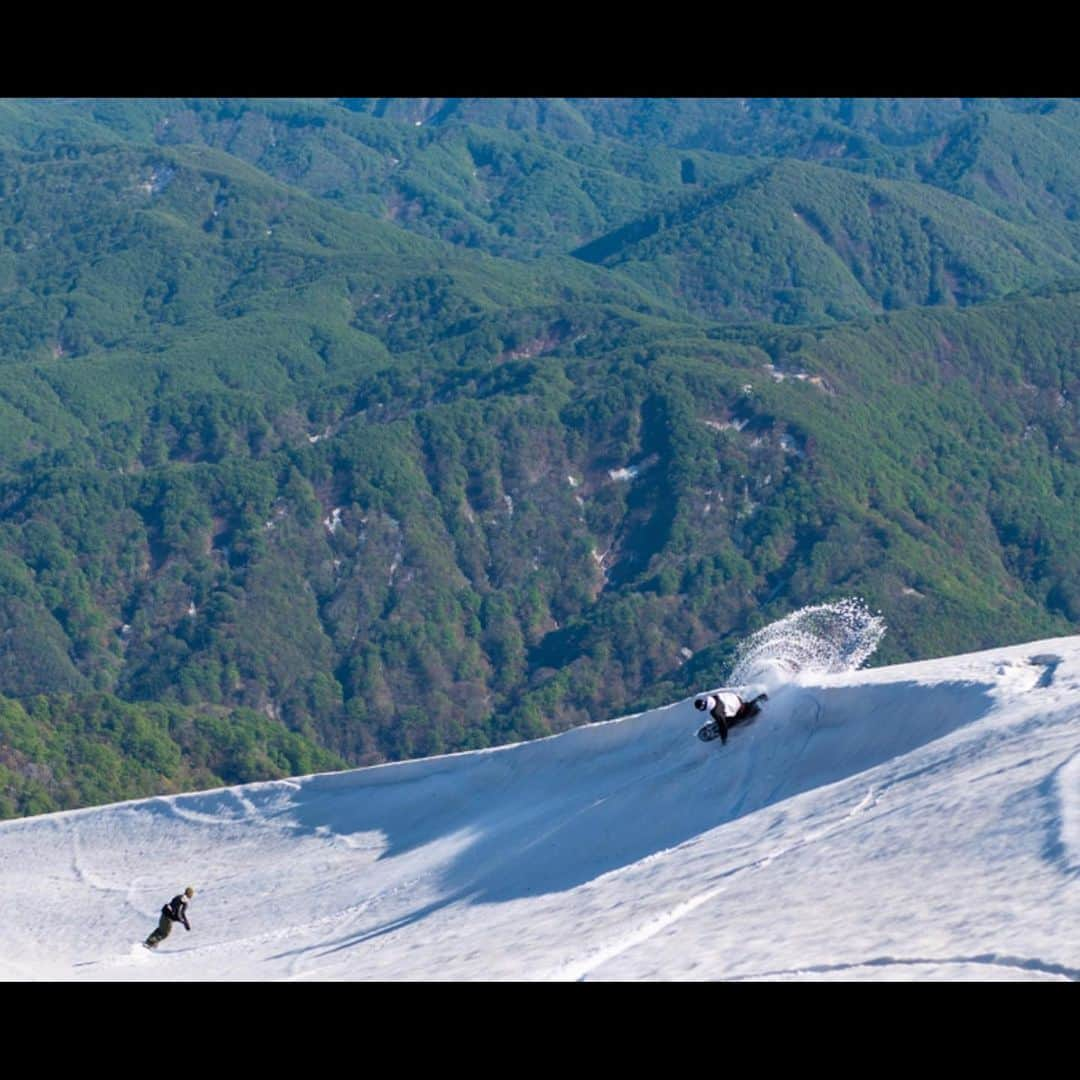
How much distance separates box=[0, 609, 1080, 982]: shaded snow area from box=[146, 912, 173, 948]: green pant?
6.8 inches

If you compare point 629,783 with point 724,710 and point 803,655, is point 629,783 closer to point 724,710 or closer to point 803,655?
point 724,710

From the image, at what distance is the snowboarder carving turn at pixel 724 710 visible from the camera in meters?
22.4

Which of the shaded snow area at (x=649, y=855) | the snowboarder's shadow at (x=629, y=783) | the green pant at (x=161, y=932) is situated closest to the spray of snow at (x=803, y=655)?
the shaded snow area at (x=649, y=855)

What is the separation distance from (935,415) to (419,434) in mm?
42338

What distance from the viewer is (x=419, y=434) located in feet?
538

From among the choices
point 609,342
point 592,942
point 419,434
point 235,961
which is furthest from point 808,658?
point 609,342

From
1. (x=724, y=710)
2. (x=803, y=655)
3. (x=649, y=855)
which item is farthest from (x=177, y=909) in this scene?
(x=803, y=655)

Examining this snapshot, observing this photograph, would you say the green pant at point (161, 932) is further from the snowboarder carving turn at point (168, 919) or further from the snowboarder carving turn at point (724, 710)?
the snowboarder carving turn at point (724, 710)

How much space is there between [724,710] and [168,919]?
6.74 metres

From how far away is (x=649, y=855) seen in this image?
20.5 metres

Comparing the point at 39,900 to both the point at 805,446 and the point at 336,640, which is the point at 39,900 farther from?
the point at 805,446

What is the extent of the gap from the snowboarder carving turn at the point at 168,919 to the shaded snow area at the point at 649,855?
193 mm

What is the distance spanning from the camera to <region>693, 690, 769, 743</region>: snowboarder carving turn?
73.5 feet

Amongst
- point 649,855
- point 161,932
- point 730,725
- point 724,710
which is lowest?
point 649,855
